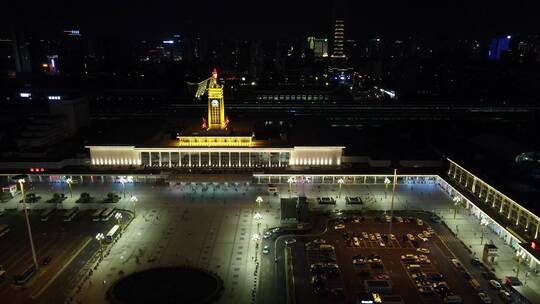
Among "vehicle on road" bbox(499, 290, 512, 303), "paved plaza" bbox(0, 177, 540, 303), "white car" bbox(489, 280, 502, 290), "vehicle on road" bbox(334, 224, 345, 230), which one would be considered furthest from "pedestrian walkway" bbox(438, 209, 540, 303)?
"vehicle on road" bbox(334, 224, 345, 230)

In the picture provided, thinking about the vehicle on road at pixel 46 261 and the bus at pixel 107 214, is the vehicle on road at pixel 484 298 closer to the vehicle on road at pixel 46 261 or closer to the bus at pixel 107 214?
the vehicle on road at pixel 46 261

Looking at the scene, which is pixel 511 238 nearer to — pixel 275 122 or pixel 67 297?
pixel 67 297

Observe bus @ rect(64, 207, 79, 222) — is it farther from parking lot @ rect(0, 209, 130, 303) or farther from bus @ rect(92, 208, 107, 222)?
bus @ rect(92, 208, 107, 222)

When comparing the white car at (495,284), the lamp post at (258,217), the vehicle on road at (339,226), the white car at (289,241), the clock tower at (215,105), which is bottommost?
the white car at (495,284)

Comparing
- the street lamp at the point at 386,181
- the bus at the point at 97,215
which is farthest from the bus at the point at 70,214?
the street lamp at the point at 386,181

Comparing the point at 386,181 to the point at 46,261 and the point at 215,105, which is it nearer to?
the point at 215,105

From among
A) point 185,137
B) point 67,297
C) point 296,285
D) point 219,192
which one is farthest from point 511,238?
point 185,137

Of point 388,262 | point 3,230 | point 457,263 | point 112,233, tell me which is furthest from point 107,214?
point 457,263
